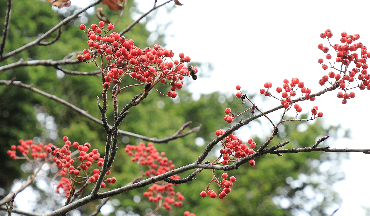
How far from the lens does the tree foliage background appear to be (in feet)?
32.5

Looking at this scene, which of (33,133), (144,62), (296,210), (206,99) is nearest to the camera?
(144,62)

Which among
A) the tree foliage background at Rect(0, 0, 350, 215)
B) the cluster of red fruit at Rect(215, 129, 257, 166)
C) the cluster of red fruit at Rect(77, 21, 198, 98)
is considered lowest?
the cluster of red fruit at Rect(215, 129, 257, 166)

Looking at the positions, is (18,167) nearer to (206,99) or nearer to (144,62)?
(206,99)

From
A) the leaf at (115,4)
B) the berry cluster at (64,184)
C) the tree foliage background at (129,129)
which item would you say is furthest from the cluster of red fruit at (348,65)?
Answer: the tree foliage background at (129,129)

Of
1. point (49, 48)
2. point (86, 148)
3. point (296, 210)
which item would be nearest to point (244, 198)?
point (296, 210)

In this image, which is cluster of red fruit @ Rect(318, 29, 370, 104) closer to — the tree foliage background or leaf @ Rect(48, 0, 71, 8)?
leaf @ Rect(48, 0, 71, 8)

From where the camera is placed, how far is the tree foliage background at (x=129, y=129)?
32.5ft

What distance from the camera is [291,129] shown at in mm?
14492

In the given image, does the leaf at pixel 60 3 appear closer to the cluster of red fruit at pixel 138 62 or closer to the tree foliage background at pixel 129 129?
the cluster of red fruit at pixel 138 62

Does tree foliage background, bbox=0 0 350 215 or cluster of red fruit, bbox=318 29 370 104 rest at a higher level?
tree foliage background, bbox=0 0 350 215

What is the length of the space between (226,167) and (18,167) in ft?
35.1

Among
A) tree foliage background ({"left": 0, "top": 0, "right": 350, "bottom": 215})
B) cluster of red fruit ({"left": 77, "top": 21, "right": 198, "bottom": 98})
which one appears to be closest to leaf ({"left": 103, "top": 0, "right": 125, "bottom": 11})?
cluster of red fruit ({"left": 77, "top": 21, "right": 198, "bottom": 98})

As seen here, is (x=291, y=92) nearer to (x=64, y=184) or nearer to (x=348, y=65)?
(x=348, y=65)

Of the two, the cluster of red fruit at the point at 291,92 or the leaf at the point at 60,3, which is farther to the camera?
the leaf at the point at 60,3
